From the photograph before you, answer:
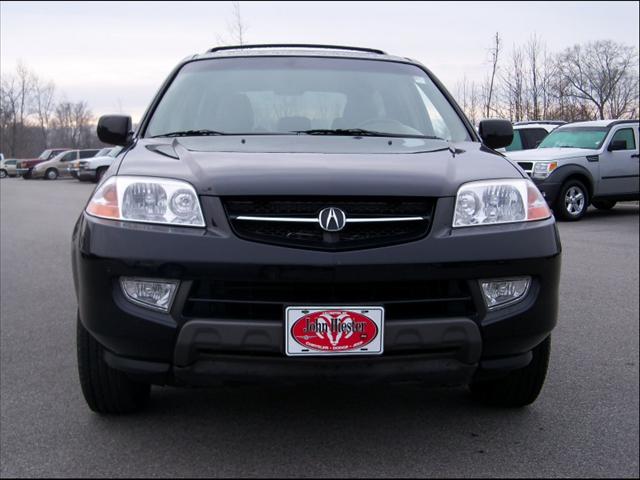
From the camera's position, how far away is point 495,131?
→ 12.7ft

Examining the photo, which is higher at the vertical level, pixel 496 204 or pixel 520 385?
pixel 496 204

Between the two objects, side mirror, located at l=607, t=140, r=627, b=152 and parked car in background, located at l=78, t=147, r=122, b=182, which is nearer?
side mirror, located at l=607, t=140, r=627, b=152

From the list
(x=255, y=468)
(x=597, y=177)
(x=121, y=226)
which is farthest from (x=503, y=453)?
(x=597, y=177)

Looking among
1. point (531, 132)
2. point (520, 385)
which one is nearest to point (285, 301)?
point (520, 385)

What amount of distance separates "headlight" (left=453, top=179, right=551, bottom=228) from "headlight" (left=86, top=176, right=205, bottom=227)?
3.13ft

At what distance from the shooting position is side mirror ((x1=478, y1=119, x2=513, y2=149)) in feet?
12.6

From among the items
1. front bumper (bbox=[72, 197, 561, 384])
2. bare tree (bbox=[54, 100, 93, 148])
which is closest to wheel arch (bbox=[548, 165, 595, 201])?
front bumper (bbox=[72, 197, 561, 384])

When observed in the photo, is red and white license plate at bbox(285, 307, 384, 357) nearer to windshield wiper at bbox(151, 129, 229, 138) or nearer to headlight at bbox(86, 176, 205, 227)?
headlight at bbox(86, 176, 205, 227)

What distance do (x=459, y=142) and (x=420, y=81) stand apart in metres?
0.77

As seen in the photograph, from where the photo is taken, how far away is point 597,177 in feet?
41.4

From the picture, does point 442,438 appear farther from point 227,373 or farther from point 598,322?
point 598,322

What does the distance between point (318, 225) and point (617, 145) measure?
1181 centimetres

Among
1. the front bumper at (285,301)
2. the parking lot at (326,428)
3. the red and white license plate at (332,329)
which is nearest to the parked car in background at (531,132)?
the parking lot at (326,428)

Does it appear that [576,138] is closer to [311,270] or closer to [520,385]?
[520,385]
